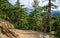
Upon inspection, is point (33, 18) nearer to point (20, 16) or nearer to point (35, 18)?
point (35, 18)

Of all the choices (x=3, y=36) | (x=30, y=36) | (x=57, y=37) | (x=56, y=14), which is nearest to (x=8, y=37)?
(x=3, y=36)

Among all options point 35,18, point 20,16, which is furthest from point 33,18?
point 20,16

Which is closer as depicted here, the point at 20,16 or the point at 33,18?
the point at 33,18

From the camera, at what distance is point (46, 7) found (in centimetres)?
2305

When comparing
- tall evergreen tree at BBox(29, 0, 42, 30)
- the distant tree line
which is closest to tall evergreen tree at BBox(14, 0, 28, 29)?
the distant tree line

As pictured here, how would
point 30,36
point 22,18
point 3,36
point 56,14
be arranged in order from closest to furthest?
point 3,36, point 30,36, point 22,18, point 56,14

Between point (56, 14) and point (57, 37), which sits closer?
point (57, 37)

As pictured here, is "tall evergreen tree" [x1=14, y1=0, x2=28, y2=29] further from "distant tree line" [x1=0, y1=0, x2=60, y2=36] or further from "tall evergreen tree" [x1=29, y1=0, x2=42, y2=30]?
"tall evergreen tree" [x1=29, y1=0, x2=42, y2=30]

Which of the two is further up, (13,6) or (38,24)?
(13,6)

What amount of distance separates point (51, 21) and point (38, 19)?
72.5 inches

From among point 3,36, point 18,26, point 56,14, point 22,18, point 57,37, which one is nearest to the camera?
point 3,36

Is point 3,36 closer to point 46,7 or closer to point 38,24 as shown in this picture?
point 38,24

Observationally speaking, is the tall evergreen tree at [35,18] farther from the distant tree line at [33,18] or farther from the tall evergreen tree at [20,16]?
the tall evergreen tree at [20,16]

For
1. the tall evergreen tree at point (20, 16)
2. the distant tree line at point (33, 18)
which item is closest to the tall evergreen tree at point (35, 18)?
the distant tree line at point (33, 18)
